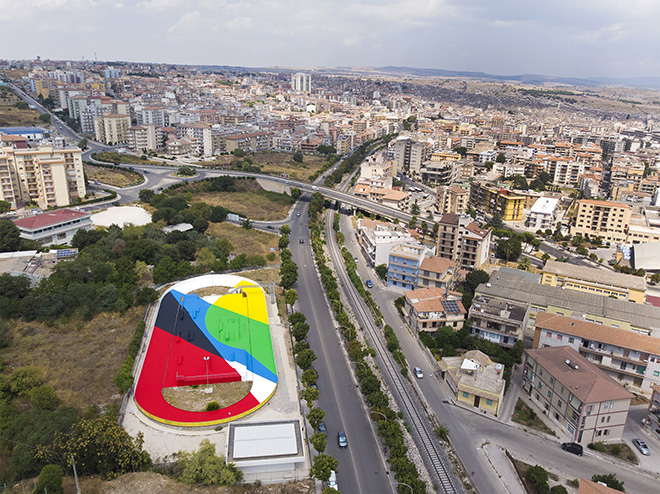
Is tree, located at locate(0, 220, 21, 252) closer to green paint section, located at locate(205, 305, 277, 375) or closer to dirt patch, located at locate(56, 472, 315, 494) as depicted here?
green paint section, located at locate(205, 305, 277, 375)

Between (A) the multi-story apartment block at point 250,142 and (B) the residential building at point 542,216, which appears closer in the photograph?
(B) the residential building at point 542,216

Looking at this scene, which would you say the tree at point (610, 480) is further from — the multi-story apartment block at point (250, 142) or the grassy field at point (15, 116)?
the grassy field at point (15, 116)

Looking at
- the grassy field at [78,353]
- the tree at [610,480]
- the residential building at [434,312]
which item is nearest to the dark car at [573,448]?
the tree at [610,480]

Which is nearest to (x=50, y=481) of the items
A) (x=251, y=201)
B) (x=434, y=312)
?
(x=434, y=312)

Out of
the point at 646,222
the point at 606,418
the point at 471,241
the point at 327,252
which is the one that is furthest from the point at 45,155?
the point at 646,222

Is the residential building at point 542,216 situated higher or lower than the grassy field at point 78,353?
higher

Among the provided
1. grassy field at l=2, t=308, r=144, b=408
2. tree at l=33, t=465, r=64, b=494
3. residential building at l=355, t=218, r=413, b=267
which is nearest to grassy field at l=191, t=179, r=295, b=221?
residential building at l=355, t=218, r=413, b=267

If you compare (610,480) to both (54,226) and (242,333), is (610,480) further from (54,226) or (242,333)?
(54,226)
